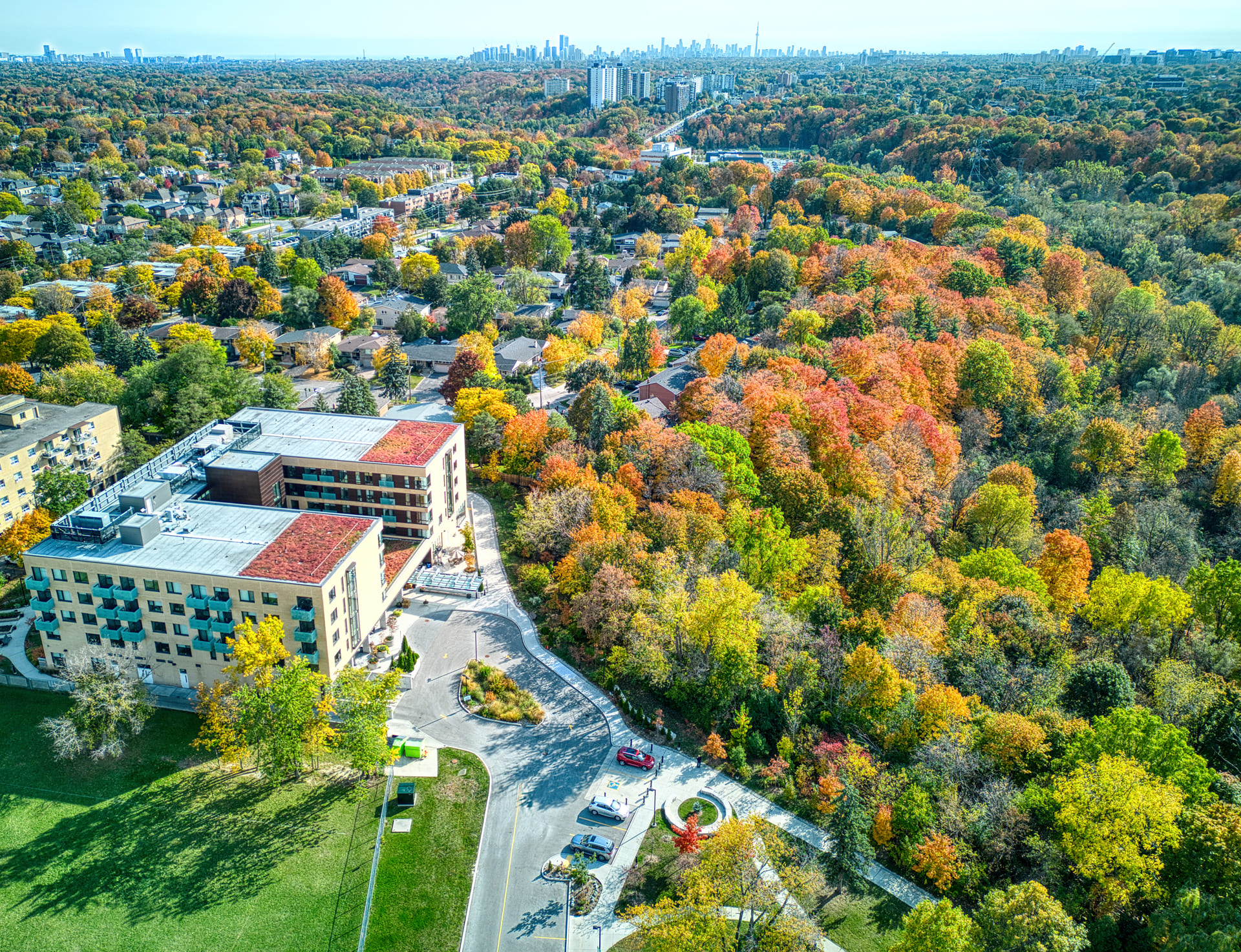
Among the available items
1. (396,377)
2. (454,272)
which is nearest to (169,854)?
(396,377)

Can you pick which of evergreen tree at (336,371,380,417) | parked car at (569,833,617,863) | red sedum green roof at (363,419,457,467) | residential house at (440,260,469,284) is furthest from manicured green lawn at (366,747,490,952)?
residential house at (440,260,469,284)

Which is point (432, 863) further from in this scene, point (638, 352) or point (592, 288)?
point (592, 288)

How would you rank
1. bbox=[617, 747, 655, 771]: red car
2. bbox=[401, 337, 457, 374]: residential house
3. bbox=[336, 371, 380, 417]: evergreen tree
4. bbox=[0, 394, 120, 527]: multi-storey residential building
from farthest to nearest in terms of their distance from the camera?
1. bbox=[401, 337, 457, 374]: residential house
2. bbox=[336, 371, 380, 417]: evergreen tree
3. bbox=[0, 394, 120, 527]: multi-storey residential building
4. bbox=[617, 747, 655, 771]: red car

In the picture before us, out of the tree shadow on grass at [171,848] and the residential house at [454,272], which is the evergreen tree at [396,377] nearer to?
the residential house at [454,272]

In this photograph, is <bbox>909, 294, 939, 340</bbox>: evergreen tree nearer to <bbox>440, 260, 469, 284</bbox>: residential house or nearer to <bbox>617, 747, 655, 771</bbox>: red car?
<bbox>617, 747, 655, 771</bbox>: red car

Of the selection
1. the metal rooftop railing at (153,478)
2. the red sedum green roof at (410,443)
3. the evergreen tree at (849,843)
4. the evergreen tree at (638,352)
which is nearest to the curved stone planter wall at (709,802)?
the evergreen tree at (849,843)
